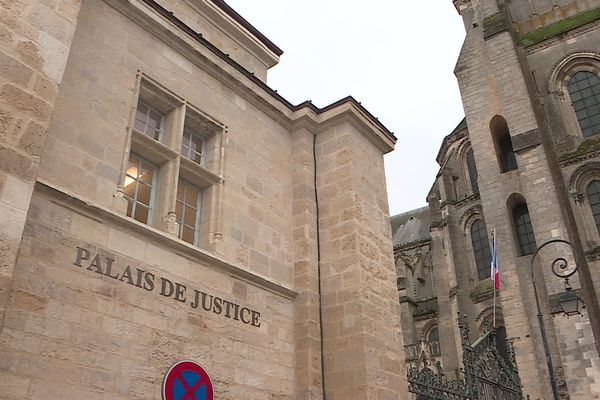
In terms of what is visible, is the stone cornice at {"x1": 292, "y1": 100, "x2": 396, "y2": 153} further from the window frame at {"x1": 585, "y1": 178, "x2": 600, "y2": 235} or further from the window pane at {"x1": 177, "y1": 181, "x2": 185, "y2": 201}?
the window frame at {"x1": 585, "y1": 178, "x2": 600, "y2": 235}

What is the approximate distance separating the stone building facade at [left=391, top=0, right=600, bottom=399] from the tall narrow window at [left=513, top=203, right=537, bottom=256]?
0.04m

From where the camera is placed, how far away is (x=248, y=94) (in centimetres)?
861

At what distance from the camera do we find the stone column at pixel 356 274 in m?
7.31

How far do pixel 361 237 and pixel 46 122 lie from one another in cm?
478

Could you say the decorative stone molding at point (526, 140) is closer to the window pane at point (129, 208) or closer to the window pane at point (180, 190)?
the window pane at point (180, 190)

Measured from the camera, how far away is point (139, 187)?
269 inches

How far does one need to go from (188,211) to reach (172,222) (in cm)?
78

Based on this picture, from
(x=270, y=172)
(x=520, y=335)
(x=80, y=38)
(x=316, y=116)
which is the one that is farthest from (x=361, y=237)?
(x=520, y=335)

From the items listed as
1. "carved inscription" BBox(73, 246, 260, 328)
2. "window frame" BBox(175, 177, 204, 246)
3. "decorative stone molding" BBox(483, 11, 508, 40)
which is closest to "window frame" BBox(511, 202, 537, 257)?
"decorative stone molding" BBox(483, 11, 508, 40)

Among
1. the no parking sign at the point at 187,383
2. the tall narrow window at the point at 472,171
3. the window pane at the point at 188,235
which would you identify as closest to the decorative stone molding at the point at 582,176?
the tall narrow window at the point at 472,171

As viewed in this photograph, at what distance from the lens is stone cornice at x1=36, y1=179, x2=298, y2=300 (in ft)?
17.7

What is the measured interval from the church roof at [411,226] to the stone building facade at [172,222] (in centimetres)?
3045

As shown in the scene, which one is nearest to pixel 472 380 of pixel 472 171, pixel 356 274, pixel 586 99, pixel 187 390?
pixel 356 274

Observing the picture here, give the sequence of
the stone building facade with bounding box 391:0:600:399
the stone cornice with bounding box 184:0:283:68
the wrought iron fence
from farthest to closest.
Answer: the stone building facade with bounding box 391:0:600:399 < the stone cornice with bounding box 184:0:283:68 < the wrought iron fence
